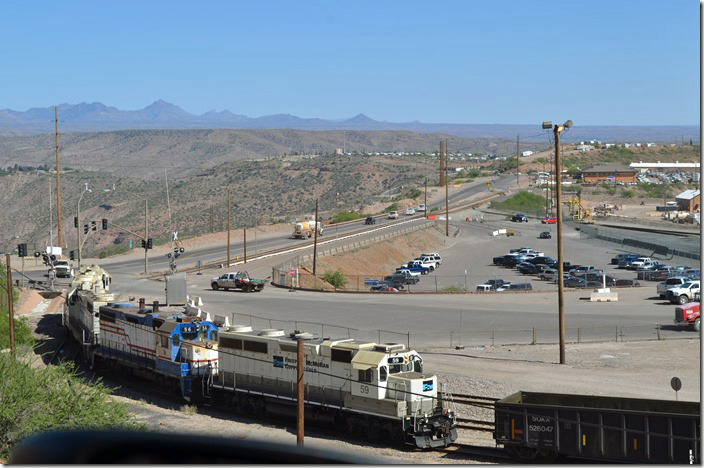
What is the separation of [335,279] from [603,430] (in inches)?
2253

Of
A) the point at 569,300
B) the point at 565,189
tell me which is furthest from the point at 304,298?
the point at 565,189

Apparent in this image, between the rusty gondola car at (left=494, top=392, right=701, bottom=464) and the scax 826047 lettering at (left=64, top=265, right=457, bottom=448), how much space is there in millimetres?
2559

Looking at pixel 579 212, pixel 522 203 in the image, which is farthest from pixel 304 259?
pixel 522 203

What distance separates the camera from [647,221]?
136 metres

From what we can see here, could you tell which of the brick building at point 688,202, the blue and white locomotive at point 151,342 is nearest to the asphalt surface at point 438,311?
the blue and white locomotive at point 151,342

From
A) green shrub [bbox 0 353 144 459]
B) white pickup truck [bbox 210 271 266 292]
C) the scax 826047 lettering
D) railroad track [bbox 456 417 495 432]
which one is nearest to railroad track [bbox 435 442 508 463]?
the scax 826047 lettering

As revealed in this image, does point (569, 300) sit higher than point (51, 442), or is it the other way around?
point (51, 442)

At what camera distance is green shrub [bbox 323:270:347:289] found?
263ft

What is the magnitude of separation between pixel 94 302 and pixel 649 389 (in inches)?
1049

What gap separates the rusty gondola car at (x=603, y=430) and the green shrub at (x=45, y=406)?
10.8 metres

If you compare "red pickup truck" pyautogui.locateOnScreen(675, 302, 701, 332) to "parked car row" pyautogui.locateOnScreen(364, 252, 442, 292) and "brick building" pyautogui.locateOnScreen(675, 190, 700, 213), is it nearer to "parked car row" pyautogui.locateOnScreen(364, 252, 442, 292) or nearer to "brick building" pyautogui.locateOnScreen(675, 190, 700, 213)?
"parked car row" pyautogui.locateOnScreen(364, 252, 442, 292)

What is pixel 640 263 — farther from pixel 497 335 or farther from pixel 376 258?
pixel 497 335

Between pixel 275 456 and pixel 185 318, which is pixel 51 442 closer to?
pixel 275 456

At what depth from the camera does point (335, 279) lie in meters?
80.4
